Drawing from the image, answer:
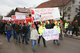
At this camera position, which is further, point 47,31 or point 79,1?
point 79,1

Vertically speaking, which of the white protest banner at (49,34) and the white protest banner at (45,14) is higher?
the white protest banner at (45,14)

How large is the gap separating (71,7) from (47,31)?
30748 millimetres

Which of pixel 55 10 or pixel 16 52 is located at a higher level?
pixel 55 10

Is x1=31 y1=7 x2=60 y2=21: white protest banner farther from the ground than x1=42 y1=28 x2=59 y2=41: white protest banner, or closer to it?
farther from the ground

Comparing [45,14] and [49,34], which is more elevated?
[45,14]

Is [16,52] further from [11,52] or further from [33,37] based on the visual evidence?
[33,37]

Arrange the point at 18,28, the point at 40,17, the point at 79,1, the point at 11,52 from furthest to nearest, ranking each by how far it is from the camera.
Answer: the point at 79,1 < the point at 18,28 < the point at 40,17 < the point at 11,52

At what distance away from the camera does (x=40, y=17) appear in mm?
7211

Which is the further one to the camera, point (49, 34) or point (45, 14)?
point (45, 14)

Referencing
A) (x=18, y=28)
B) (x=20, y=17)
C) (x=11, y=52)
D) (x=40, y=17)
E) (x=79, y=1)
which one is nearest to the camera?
(x=11, y=52)

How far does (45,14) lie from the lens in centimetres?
741

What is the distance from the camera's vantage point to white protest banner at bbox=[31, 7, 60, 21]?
712cm

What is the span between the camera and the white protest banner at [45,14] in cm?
712

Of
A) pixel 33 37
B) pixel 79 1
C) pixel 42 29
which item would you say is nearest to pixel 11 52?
pixel 33 37
